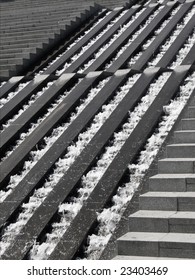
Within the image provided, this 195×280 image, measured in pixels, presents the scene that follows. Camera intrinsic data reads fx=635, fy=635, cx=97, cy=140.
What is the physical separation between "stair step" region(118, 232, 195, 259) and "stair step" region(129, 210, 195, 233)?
7 centimetres

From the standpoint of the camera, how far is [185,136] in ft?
30.2

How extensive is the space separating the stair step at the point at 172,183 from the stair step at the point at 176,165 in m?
0.12

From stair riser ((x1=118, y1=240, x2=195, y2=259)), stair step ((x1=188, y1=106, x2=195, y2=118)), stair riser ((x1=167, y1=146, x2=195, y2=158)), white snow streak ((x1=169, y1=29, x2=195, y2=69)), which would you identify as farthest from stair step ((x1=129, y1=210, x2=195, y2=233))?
white snow streak ((x1=169, y1=29, x2=195, y2=69))

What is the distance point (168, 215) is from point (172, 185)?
68cm

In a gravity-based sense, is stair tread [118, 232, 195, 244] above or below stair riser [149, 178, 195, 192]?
below

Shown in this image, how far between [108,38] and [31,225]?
915cm

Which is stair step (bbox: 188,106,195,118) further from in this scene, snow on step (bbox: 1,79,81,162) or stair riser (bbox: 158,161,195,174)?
snow on step (bbox: 1,79,81,162)

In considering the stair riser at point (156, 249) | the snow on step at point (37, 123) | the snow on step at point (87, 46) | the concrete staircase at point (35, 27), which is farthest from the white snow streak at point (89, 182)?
the concrete staircase at point (35, 27)

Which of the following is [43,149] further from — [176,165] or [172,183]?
[172,183]

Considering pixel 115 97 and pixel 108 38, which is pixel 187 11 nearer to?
pixel 108 38

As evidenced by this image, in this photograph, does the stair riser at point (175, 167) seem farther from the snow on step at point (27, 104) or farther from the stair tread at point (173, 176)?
the snow on step at point (27, 104)

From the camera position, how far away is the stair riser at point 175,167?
27.5ft

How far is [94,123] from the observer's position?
11195 mm

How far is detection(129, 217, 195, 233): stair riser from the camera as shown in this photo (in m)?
7.31
